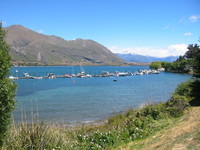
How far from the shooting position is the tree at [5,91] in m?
7.23

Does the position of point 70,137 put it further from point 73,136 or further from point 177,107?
point 177,107

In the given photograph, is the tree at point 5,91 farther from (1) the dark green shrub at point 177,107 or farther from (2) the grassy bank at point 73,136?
(1) the dark green shrub at point 177,107

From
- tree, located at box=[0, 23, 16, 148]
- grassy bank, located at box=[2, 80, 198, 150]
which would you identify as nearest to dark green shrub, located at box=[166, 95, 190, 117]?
grassy bank, located at box=[2, 80, 198, 150]

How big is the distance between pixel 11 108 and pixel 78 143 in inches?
144

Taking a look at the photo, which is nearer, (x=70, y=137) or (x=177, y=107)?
(x=70, y=137)

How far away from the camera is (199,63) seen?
1908 centimetres

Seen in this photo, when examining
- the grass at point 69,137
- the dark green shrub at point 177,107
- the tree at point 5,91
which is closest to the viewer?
the tree at point 5,91

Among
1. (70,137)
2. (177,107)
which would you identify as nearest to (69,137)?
(70,137)

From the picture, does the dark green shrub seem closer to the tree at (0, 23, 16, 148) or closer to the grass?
the grass

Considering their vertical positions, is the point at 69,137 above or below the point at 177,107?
below

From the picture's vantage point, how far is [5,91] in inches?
284

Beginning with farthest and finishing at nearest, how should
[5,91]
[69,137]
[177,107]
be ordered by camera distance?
Result: [177,107]
[69,137]
[5,91]

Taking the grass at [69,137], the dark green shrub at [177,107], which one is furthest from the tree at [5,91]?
the dark green shrub at [177,107]

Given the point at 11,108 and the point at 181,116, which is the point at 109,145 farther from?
the point at 181,116
